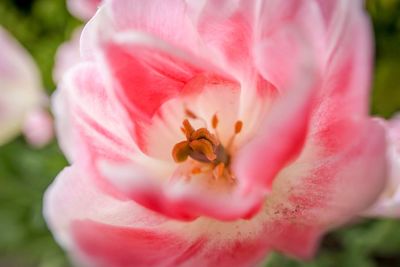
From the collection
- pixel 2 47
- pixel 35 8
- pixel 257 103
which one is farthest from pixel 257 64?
pixel 35 8

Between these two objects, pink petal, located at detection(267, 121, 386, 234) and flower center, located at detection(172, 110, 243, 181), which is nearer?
pink petal, located at detection(267, 121, 386, 234)

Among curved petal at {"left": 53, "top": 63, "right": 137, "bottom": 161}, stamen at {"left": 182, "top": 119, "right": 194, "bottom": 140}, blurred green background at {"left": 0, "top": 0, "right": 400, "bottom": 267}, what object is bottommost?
blurred green background at {"left": 0, "top": 0, "right": 400, "bottom": 267}

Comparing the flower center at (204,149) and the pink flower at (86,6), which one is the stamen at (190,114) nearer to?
the flower center at (204,149)

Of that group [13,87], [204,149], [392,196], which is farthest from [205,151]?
[13,87]

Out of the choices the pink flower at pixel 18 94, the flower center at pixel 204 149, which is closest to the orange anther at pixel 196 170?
the flower center at pixel 204 149

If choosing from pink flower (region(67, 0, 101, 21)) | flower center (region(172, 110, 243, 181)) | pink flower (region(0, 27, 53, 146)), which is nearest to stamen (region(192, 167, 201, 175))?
flower center (region(172, 110, 243, 181))

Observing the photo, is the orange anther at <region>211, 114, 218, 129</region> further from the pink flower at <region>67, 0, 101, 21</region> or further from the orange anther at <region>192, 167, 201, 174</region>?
the pink flower at <region>67, 0, 101, 21</region>
